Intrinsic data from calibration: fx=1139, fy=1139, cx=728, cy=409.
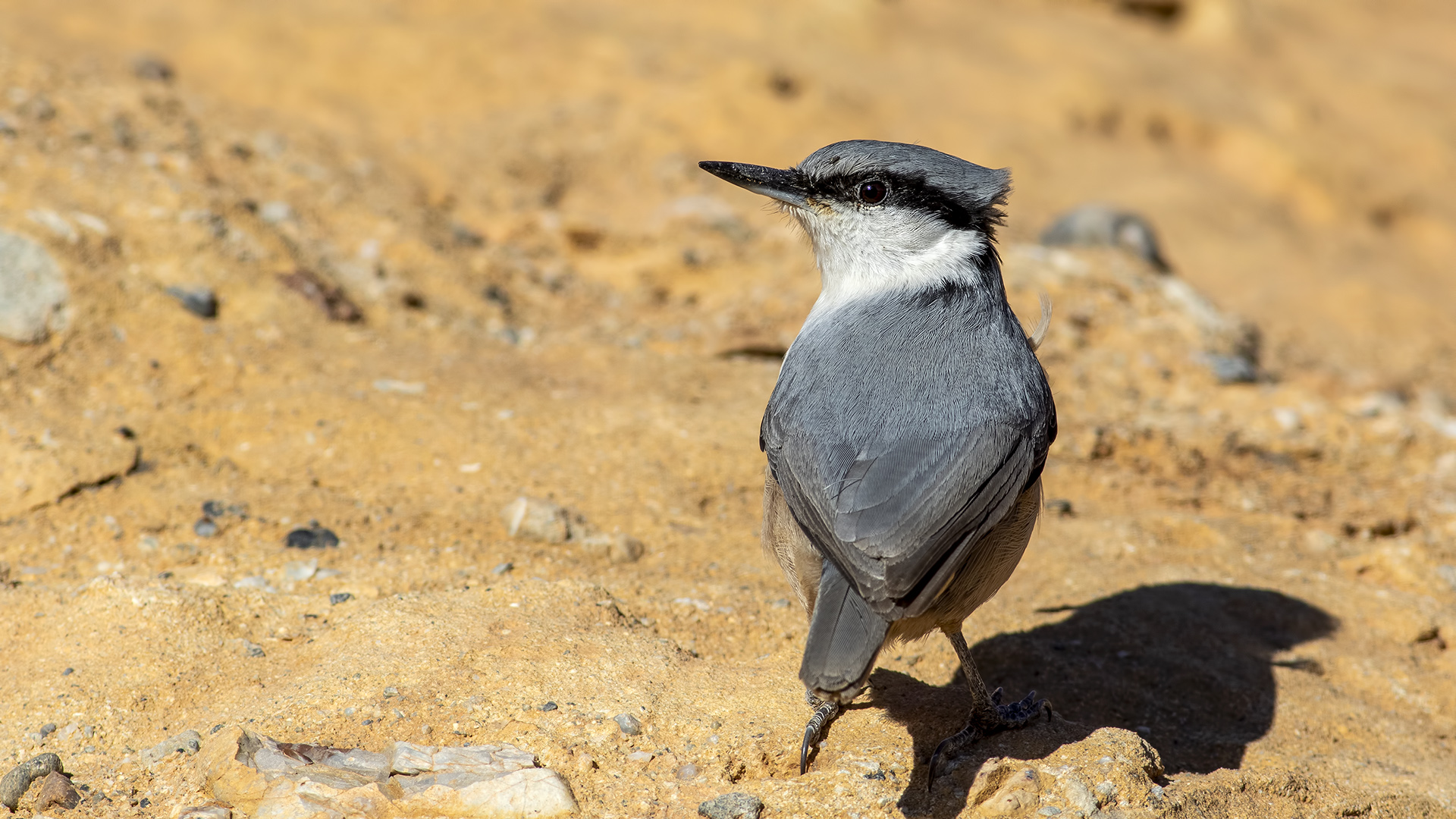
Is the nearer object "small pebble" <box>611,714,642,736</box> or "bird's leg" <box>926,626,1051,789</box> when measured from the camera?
"small pebble" <box>611,714,642,736</box>

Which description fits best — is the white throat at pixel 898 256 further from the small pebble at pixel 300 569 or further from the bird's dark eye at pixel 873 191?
the small pebble at pixel 300 569

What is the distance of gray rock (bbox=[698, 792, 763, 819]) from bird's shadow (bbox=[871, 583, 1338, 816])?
590mm

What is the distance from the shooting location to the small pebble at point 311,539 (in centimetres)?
436

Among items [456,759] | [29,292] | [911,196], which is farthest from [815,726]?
[29,292]

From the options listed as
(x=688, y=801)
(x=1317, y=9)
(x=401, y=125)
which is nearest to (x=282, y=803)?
(x=688, y=801)

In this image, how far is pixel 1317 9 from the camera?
54.5ft

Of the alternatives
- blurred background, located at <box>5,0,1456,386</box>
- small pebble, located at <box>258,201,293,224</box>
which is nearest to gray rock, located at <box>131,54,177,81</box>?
blurred background, located at <box>5,0,1456,386</box>

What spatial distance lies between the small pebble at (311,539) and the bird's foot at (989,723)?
2.42 m

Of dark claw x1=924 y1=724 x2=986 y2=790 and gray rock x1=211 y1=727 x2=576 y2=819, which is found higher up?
dark claw x1=924 y1=724 x2=986 y2=790

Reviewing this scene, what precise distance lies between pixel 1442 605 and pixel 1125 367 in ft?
7.75

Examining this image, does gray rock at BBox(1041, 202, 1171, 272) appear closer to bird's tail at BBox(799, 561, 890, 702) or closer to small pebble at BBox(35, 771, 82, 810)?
bird's tail at BBox(799, 561, 890, 702)

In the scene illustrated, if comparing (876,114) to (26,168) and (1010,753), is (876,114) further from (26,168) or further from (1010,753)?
(1010,753)

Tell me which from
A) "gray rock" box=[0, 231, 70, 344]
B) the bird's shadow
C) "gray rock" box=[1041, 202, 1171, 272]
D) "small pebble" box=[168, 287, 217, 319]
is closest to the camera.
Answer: the bird's shadow

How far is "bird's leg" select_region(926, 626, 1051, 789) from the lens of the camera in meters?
3.43
